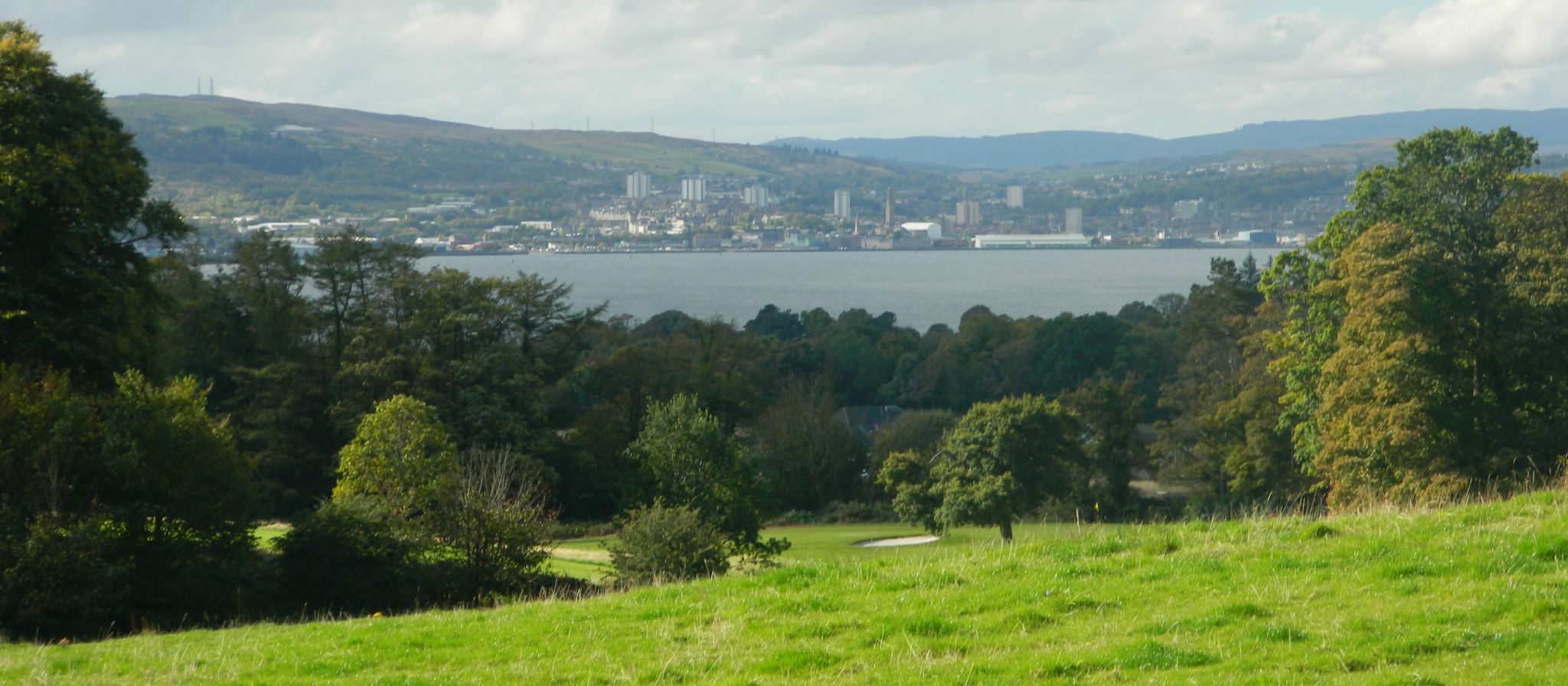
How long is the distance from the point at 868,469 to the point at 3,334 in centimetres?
3741

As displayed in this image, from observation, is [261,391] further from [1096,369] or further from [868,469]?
[1096,369]

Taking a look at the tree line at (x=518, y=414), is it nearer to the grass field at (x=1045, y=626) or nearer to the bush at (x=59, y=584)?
the bush at (x=59, y=584)

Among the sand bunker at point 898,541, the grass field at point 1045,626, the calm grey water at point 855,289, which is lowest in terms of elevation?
the sand bunker at point 898,541

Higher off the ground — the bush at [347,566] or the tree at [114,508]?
the tree at [114,508]

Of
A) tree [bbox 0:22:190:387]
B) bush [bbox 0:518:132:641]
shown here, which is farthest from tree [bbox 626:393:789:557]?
bush [bbox 0:518:132:641]

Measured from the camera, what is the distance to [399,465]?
79.0 ft

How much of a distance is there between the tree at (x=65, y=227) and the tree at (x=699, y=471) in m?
13.5

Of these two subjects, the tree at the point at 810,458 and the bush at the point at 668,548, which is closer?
the bush at the point at 668,548

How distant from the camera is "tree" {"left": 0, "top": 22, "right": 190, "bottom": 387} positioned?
1903 cm

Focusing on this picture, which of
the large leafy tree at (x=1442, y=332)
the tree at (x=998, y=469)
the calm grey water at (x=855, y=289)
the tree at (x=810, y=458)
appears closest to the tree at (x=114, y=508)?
the large leafy tree at (x=1442, y=332)

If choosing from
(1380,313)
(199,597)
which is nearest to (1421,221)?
(1380,313)

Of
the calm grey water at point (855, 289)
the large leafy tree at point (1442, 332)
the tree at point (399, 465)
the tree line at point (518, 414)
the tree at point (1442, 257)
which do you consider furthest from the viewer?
the calm grey water at point (855, 289)

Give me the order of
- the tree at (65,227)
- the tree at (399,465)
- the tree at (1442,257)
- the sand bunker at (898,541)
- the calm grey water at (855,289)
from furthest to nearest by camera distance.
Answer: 1. the calm grey water at (855,289)
2. the sand bunker at (898,541)
3. the tree at (1442,257)
4. the tree at (399,465)
5. the tree at (65,227)

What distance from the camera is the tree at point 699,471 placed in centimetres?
3125
